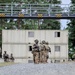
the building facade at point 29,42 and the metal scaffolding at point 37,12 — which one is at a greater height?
the metal scaffolding at point 37,12

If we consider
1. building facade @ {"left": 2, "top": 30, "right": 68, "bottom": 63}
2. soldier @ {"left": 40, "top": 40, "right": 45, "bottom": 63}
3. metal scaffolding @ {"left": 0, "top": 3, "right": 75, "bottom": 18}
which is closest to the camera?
soldier @ {"left": 40, "top": 40, "right": 45, "bottom": 63}

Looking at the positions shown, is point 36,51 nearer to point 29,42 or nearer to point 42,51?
point 42,51

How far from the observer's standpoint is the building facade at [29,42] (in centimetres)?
4675

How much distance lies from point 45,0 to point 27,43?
22257 mm

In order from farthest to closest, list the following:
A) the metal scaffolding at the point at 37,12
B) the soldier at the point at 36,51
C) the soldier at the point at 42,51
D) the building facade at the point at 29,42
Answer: the building facade at the point at 29,42
the metal scaffolding at the point at 37,12
the soldier at the point at 42,51
the soldier at the point at 36,51

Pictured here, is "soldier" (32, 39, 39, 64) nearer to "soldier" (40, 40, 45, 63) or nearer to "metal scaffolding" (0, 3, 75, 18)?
"soldier" (40, 40, 45, 63)

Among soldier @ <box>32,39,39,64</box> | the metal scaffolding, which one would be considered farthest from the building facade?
soldier @ <box>32,39,39,64</box>

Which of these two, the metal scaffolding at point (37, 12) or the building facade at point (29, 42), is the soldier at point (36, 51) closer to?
the metal scaffolding at point (37, 12)

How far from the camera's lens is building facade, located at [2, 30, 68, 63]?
46.8 metres

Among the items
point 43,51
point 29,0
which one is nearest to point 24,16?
point 43,51

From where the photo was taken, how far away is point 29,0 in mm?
66250

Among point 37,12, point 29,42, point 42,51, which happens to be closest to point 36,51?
point 42,51

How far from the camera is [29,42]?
47.3m

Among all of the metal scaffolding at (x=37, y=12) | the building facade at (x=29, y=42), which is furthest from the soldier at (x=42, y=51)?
the building facade at (x=29, y=42)
